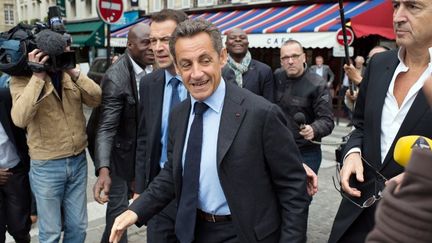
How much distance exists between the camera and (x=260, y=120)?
197cm

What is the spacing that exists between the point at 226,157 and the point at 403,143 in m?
0.90

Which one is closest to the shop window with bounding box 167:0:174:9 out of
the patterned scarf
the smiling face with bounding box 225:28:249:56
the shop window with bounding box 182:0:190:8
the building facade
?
the shop window with bounding box 182:0:190:8

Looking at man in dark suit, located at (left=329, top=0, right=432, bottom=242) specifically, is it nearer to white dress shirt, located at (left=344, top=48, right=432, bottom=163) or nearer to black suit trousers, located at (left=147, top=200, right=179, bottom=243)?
white dress shirt, located at (left=344, top=48, right=432, bottom=163)

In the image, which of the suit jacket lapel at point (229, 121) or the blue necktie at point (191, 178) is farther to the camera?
the blue necktie at point (191, 178)

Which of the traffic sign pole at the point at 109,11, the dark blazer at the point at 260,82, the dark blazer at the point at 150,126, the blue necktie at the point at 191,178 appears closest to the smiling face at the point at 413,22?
the blue necktie at the point at 191,178

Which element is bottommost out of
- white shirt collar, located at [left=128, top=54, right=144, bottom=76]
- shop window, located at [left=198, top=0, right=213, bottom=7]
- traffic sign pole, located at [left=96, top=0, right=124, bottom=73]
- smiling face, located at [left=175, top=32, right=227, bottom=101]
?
white shirt collar, located at [left=128, top=54, right=144, bottom=76]

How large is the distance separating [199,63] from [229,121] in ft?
1.10

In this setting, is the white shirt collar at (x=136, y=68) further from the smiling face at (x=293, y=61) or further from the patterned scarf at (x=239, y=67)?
the smiling face at (x=293, y=61)

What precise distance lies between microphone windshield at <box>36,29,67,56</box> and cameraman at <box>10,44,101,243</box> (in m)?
0.18

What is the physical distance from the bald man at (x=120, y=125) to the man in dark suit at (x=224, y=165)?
1130 mm

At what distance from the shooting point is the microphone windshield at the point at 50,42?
109 inches

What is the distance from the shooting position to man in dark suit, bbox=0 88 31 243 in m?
3.20

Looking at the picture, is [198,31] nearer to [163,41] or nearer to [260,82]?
[163,41]

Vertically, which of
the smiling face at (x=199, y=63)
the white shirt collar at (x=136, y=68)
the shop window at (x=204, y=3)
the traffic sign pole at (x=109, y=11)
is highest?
the shop window at (x=204, y=3)
